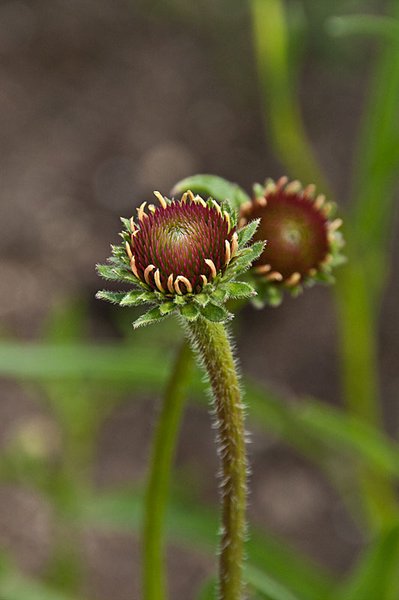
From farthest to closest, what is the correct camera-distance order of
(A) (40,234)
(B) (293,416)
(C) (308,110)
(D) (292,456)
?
(C) (308,110) → (A) (40,234) → (D) (292,456) → (B) (293,416)

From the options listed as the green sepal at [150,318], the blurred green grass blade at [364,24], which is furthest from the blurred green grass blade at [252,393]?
the green sepal at [150,318]

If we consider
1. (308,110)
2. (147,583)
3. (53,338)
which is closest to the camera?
(147,583)

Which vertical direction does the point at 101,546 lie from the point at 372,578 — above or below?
above

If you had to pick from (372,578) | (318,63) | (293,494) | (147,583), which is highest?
(318,63)

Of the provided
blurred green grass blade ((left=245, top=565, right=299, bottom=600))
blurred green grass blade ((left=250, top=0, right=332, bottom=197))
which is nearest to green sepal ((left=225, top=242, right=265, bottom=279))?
blurred green grass blade ((left=245, top=565, right=299, bottom=600))

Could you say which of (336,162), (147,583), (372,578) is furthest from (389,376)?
(147,583)

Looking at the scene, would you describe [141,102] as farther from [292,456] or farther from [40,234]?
[292,456]

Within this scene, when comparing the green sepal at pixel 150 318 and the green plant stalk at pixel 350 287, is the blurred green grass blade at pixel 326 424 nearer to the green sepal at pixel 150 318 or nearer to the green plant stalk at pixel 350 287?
the green plant stalk at pixel 350 287
